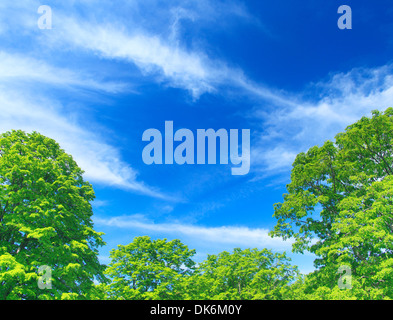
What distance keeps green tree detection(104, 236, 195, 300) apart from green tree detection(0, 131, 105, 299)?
25.9 feet

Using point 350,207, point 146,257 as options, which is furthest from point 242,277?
point 350,207

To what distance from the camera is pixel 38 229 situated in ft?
51.1

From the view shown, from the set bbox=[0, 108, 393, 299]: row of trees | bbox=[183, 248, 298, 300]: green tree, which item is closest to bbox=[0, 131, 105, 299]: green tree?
bbox=[0, 108, 393, 299]: row of trees

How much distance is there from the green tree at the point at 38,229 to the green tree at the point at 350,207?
15823 millimetres

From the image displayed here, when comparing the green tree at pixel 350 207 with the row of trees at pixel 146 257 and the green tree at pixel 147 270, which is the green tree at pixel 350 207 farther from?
the green tree at pixel 147 270

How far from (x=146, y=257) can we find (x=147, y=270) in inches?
69.0

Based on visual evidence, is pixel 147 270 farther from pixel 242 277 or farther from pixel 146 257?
pixel 242 277

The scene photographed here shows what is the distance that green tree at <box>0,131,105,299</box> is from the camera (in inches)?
607

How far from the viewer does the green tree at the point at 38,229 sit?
15.4m

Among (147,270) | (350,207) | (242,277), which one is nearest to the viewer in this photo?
(350,207)

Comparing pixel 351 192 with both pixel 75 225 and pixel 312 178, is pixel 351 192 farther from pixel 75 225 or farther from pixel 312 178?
pixel 75 225
